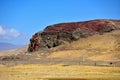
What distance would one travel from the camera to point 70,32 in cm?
11288

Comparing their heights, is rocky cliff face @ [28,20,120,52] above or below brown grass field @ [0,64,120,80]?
above

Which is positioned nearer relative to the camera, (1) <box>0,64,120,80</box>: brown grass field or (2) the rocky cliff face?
(1) <box>0,64,120,80</box>: brown grass field

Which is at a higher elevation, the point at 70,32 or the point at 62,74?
the point at 70,32

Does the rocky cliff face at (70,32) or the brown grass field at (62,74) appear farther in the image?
the rocky cliff face at (70,32)

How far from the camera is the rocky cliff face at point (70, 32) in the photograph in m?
112

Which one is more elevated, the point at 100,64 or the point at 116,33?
the point at 116,33

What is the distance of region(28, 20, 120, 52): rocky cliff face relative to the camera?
112 m

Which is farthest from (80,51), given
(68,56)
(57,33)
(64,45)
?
(57,33)

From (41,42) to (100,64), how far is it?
43343mm

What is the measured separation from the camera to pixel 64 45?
107 m

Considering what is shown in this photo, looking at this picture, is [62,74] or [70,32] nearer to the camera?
[62,74]

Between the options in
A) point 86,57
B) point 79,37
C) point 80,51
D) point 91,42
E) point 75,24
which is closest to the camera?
point 86,57

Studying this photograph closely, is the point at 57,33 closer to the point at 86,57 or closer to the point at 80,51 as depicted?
the point at 80,51

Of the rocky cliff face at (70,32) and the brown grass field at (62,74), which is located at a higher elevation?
the rocky cliff face at (70,32)
